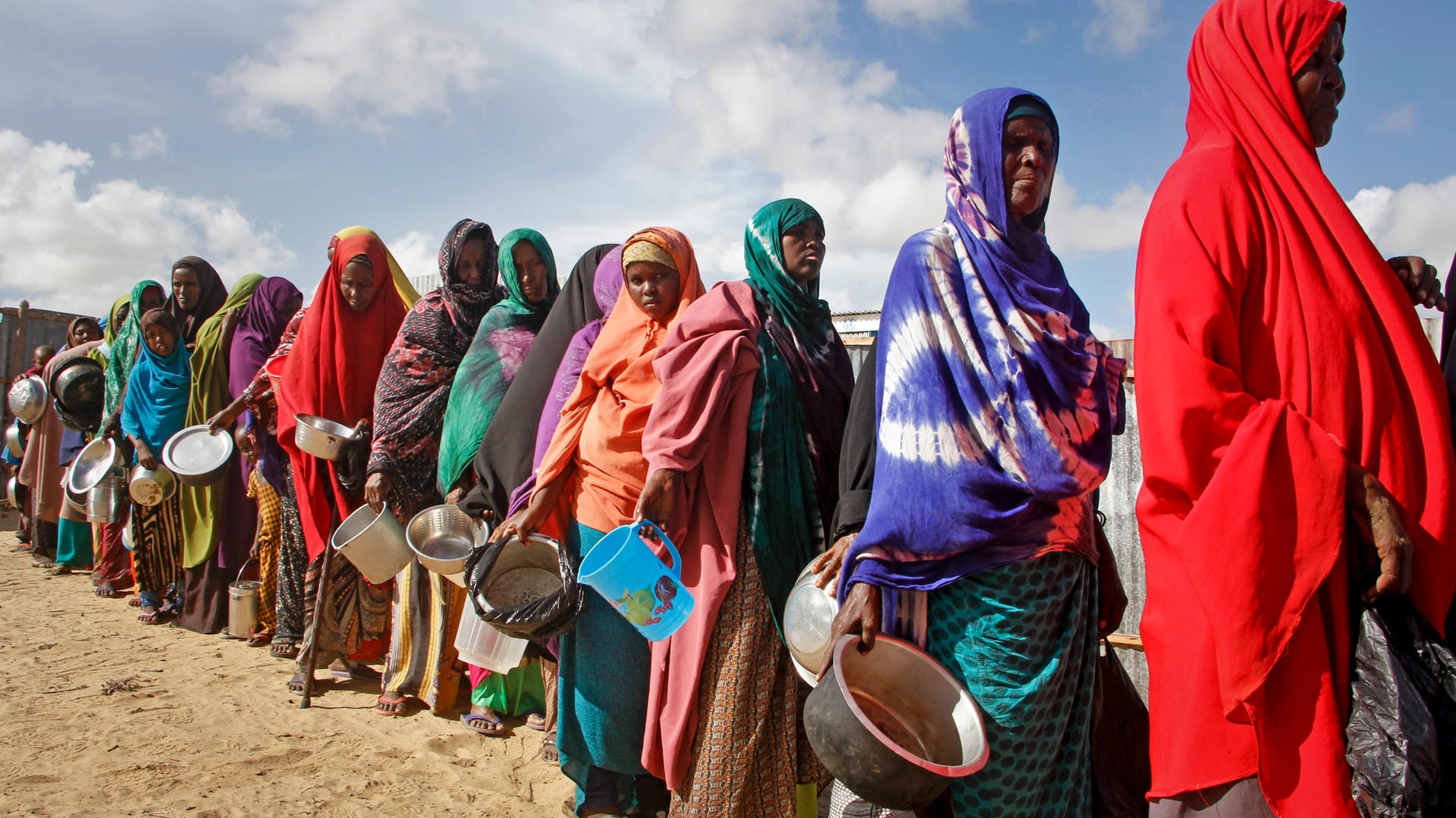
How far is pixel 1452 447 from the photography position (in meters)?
1.75

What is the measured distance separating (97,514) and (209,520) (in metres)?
1.16

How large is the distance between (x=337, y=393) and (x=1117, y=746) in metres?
4.30

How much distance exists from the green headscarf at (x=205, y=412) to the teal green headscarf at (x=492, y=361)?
2.98 meters

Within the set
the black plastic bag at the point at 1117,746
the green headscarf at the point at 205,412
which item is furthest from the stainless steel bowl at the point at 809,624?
the green headscarf at the point at 205,412

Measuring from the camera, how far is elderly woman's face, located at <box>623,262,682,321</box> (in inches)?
129

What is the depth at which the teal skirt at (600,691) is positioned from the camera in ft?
10.5

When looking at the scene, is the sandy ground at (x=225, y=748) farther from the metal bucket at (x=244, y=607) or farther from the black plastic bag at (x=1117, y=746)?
the black plastic bag at (x=1117, y=746)

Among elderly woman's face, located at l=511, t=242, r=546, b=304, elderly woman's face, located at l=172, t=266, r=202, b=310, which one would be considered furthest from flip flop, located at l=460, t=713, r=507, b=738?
elderly woman's face, located at l=172, t=266, r=202, b=310

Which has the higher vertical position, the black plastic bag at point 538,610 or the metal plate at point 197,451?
the metal plate at point 197,451

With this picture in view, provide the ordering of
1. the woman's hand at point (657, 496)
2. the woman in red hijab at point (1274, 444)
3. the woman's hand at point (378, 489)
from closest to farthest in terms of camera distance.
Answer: the woman in red hijab at point (1274, 444), the woman's hand at point (657, 496), the woman's hand at point (378, 489)

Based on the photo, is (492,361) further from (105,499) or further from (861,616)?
(105,499)

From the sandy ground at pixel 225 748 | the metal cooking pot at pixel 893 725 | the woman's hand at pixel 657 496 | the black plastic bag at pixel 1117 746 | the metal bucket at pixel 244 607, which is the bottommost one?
the sandy ground at pixel 225 748

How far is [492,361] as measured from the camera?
423 centimetres

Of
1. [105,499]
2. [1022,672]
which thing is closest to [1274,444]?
[1022,672]
